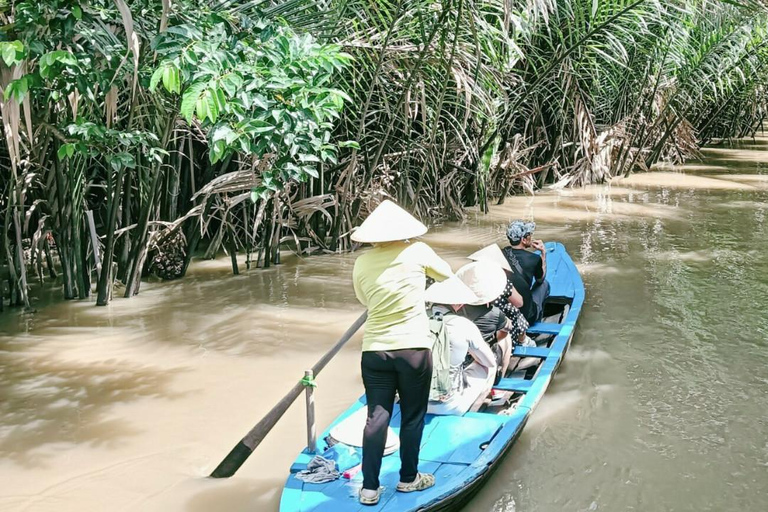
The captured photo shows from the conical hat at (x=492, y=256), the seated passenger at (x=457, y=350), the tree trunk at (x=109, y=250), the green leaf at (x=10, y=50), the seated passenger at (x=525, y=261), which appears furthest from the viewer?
the tree trunk at (x=109, y=250)

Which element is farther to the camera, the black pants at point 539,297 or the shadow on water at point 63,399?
the black pants at point 539,297

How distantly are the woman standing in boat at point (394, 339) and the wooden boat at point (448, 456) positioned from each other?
113mm

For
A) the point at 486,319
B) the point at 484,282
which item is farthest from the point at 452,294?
the point at 486,319

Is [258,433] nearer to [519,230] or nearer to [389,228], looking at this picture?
[389,228]

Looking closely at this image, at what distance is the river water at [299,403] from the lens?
4.36 m

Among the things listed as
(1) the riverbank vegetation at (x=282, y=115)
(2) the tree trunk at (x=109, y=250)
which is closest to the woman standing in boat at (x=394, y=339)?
(1) the riverbank vegetation at (x=282, y=115)

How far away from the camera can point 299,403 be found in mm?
5453

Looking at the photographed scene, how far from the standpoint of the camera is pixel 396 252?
12.5 feet

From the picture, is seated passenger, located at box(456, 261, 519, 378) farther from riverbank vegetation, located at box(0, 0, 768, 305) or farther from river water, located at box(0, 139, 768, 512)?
riverbank vegetation, located at box(0, 0, 768, 305)

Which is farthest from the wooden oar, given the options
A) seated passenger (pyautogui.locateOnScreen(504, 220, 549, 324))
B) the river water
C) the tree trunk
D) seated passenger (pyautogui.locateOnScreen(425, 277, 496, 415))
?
the tree trunk

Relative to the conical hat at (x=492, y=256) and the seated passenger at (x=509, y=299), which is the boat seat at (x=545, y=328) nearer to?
the seated passenger at (x=509, y=299)

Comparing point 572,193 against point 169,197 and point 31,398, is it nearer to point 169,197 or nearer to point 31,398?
point 169,197

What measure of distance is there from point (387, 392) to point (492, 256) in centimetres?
210

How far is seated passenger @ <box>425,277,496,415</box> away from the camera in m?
4.50
